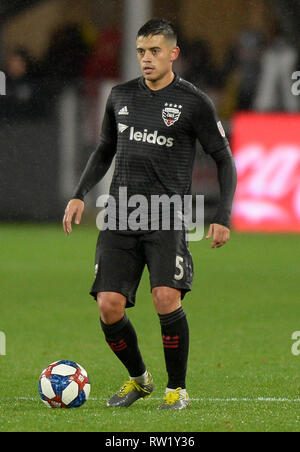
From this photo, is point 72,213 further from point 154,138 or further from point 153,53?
point 153,53

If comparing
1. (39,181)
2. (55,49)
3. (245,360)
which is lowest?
(245,360)

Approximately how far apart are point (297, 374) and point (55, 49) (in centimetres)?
1135

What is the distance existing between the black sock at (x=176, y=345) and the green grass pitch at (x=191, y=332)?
7.0 inches

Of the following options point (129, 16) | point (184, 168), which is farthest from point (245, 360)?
point (129, 16)

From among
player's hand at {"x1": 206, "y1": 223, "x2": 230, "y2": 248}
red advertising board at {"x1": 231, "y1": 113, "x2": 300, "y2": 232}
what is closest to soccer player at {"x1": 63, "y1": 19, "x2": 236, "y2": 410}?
player's hand at {"x1": 206, "y1": 223, "x2": 230, "y2": 248}

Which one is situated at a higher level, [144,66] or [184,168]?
[144,66]

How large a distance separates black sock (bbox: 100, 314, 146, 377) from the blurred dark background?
31.1 feet

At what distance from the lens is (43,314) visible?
1004cm

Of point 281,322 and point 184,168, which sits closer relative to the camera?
point 184,168

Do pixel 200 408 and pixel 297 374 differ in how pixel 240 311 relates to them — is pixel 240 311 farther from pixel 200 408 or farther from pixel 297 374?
pixel 200 408
